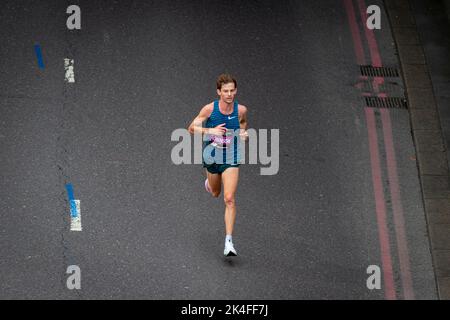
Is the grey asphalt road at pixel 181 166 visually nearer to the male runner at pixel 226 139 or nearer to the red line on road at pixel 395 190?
the red line on road at pixel 395 190

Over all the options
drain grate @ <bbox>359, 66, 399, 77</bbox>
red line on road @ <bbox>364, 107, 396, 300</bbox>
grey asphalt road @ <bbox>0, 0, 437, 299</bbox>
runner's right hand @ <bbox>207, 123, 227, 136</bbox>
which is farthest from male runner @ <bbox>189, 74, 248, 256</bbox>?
drain grate @ <bbox>359, 66, 399, 77</bbox>

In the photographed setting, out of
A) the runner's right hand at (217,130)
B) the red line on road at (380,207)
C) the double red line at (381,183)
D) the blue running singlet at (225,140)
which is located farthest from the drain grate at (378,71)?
the runner's right hand at (217,130)

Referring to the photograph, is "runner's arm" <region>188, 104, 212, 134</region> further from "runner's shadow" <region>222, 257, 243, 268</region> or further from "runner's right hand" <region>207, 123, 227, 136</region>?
"runner's shadow" <region>222, 257, 243, 268</region>

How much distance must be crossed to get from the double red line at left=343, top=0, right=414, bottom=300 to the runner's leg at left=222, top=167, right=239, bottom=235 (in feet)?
6.68

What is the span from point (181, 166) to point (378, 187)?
268 cm

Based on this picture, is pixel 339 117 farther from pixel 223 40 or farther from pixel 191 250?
pixel 191 250

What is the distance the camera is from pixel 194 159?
15.4 metres

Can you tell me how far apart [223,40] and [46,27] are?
9.04ft

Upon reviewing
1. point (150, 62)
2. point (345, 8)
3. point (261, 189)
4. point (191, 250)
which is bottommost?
point (191, 250)

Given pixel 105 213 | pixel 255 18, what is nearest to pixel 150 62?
pixel 255 18

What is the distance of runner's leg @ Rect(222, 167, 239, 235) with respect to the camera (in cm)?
1326

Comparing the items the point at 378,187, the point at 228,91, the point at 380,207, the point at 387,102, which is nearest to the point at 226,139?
the point at 228,91

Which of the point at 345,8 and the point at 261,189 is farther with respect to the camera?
the point at 345,8

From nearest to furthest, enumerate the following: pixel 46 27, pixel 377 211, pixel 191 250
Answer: pixel 191 250, pixel 377 211, pixel 46 27
